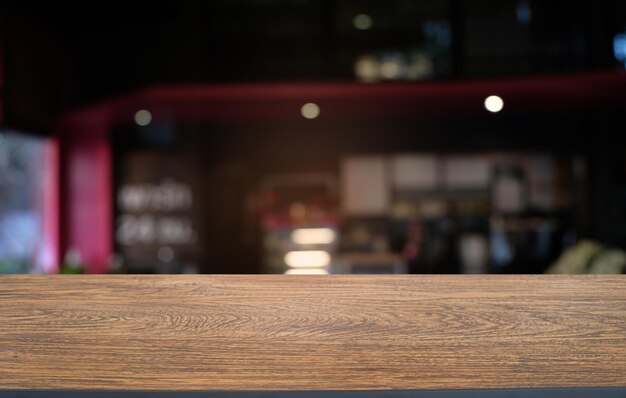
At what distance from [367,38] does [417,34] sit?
0.61 meters

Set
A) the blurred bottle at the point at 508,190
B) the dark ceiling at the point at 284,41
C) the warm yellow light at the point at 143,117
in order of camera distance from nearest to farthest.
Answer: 1. the warm yellow light at the point at 143,117
2. the dark ceiling at the point at 284,41
3. the blurred bottle at the point at 508,190

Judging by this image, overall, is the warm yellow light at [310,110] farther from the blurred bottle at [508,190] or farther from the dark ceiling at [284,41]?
the blurred bottle at [508,190]

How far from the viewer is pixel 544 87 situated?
22.1 feet

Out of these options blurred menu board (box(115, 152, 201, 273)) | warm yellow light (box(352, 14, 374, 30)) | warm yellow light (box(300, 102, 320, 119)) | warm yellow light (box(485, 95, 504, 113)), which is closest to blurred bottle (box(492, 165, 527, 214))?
warm yellow light (box(485, 95, 504, 113))

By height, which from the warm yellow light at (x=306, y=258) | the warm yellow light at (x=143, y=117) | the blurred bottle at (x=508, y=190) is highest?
the warm yellow light at (x=143, y=117)

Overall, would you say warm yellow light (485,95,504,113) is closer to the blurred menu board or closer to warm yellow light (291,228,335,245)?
warm yellow light (291,228,335,245)

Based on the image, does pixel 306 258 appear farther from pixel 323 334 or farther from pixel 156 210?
pixel 323 334

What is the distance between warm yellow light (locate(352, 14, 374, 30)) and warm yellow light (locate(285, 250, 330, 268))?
277 centimetres

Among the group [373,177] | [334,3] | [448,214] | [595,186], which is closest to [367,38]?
[334,3]

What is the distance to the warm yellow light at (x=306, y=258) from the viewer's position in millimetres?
8906

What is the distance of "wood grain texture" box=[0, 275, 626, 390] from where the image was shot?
62.6 inches

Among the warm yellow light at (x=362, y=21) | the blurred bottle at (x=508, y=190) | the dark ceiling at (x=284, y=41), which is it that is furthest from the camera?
the blurred bottle at (x=508, y=190)

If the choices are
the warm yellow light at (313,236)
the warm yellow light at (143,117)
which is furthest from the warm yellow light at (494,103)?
the warm yellow light at (143,117)

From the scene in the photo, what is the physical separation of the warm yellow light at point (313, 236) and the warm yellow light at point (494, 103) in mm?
2507
